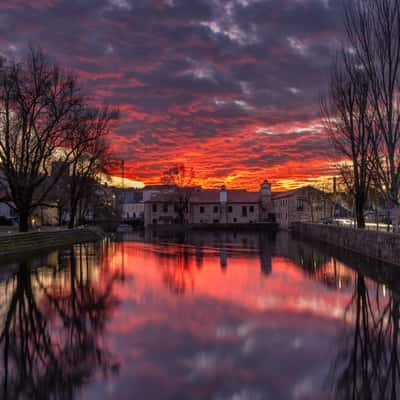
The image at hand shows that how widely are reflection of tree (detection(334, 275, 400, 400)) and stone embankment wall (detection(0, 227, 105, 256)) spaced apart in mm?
20827

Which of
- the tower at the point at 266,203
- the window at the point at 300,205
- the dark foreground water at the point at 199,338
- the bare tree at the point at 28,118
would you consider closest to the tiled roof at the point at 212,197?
the tower at the point at 266,203

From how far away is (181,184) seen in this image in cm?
9719

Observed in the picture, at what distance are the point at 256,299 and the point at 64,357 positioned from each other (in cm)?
669

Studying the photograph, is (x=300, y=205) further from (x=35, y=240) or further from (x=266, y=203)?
(x=35, y=240)

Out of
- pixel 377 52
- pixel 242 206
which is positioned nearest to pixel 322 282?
pixel 377 52

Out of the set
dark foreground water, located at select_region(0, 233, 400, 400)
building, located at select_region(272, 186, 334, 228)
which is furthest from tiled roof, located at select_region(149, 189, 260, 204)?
dark foreground water, located at select_region(0, 233, 400, 400)

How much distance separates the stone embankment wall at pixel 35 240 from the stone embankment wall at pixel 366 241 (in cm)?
1972

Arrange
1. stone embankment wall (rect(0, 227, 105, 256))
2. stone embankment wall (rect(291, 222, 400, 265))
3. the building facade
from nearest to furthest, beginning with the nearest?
1. stone embankment wall (rect(291, 222, 400, 265))
2. stone embankment wall (rect(0, 227, 105, 256))
3. the building facade

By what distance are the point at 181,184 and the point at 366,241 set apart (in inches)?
2875

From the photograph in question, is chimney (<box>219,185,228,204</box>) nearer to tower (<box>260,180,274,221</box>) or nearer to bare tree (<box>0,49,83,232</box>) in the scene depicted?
tower (<box>260,180,274,221</box>)

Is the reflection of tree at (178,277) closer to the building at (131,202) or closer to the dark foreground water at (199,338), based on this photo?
the dark foreground water at (199,338)

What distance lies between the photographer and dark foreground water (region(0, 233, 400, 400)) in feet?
19.7

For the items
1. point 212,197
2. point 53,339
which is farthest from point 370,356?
point 212,197

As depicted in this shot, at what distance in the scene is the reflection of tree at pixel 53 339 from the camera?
19.9ft
